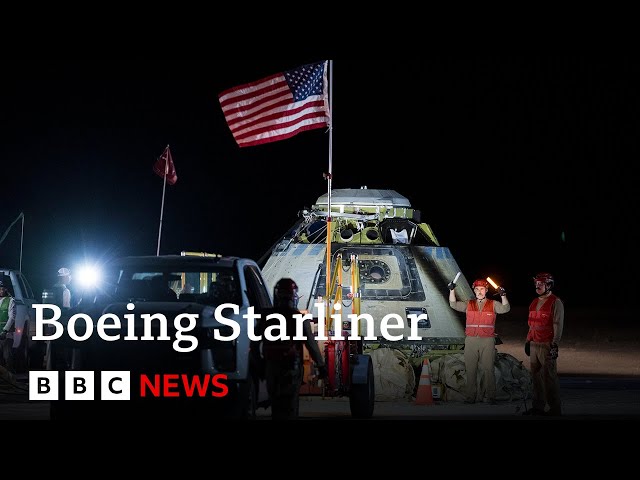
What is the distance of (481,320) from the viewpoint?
1802 centimetres

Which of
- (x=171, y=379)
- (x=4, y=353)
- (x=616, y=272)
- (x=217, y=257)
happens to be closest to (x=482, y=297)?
(x=217, y=257)

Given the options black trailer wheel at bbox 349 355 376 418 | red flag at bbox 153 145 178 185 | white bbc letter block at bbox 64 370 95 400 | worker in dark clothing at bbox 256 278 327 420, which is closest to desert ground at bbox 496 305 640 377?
red flag at bbox 153 145 178 185

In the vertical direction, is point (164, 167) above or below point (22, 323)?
above

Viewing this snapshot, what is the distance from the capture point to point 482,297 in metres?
18.2

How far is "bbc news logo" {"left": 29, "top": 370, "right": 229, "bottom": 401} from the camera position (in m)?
12.4

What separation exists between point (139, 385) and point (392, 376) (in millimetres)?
6919

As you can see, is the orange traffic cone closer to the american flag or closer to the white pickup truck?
the american flag

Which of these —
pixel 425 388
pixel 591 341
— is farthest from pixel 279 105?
pixel 591 341

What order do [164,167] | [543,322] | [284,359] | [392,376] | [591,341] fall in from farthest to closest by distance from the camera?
[591,341]
[164,167]
[392,376]
[543,322]
[284,359]

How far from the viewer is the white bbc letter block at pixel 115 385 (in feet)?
40.8

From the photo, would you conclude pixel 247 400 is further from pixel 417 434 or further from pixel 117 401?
pixel 417 434

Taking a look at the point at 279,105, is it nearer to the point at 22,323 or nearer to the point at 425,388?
the point at 425,388

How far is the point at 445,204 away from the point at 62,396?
6435 cm

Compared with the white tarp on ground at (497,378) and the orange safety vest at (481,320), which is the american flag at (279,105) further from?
the white tarp on ground at (497,378)
